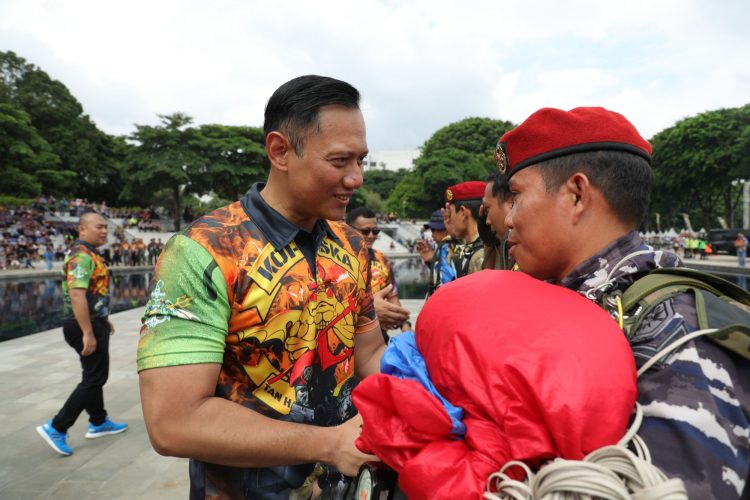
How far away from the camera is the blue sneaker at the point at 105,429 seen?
5.00 metres

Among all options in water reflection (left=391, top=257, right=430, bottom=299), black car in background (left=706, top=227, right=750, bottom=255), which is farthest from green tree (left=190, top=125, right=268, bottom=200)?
black car in background (left=706, top=227, right=750, bottom=255)

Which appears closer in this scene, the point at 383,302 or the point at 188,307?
the point at 188,307

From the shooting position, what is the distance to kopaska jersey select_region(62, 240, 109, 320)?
4879 mm

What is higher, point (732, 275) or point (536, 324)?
point (536, 324)

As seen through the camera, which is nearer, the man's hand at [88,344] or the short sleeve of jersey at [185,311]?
the short sleeve of jersey at [185,311]

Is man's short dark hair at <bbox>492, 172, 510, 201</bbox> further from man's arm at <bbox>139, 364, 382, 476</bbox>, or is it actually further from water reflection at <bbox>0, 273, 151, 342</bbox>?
water reflection at <bbox>0, 273, 151, 342</bbox>

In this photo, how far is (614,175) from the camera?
1.24 m

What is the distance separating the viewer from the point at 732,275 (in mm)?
21172

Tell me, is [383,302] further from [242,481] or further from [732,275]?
[732,275]

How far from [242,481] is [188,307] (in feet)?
2.14

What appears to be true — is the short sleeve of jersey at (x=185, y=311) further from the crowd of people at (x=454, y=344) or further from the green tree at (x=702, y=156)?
the green tree at (x=702, y=156)

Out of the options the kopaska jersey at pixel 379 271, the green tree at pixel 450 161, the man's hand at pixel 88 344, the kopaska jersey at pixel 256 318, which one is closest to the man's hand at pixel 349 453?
the kopaska jersey at pixel 256 318

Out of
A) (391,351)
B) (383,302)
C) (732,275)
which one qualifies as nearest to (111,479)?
(383,302)

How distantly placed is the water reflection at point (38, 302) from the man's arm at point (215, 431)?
1080 centimetres
